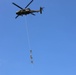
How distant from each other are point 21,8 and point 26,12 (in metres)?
1.90

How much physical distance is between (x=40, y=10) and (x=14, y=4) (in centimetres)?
727

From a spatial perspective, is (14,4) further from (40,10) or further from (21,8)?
(40,10)

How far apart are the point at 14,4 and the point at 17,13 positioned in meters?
2.42

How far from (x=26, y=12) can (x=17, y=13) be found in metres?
2.40

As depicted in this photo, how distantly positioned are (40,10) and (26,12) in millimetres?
4863

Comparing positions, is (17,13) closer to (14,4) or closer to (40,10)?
(14,4)

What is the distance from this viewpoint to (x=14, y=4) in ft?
213

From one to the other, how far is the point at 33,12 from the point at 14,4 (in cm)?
527

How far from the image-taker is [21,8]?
65.1 metres

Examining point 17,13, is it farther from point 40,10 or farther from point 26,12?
point 40,10

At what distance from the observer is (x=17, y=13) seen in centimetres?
6481

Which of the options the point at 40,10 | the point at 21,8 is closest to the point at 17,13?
the point at 21,8

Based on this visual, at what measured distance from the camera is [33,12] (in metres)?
65.6

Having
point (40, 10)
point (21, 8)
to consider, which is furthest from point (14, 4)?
point (40, 10)
